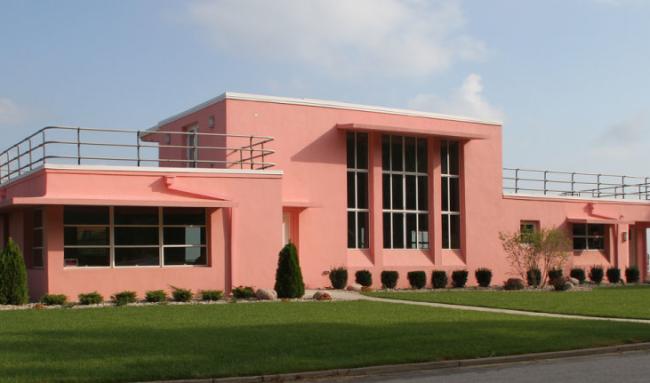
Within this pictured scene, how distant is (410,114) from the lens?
31156mm

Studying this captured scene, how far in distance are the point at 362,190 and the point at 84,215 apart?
34.0 ft

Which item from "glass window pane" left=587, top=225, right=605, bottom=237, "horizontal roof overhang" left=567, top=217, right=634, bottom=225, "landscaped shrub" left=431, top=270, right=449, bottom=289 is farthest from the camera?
"glass window pane" left=587, top=225, right=605, bottom=237

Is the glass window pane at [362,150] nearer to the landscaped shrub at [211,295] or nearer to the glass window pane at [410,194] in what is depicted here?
the glass window pane at [410,194]

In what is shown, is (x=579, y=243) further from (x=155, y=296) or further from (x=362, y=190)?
(x=155, y=296)

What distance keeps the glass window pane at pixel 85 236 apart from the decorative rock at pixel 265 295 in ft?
14.6

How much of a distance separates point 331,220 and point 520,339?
15.2 metres

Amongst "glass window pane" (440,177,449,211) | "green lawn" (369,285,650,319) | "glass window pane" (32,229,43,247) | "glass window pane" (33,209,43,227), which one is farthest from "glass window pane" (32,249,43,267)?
"glass window pane" (440,177,449,211)

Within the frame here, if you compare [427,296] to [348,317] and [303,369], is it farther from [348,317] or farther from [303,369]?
[303,369]

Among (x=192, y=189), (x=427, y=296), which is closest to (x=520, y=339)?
(x=427, y=296)

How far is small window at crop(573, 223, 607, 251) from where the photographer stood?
3681cm

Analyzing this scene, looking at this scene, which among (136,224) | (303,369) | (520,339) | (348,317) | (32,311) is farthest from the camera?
(136,224)

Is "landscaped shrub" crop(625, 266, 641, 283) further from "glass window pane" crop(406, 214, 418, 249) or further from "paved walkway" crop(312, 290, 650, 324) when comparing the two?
"paved walkway" crop(312, 290, 650, 324)

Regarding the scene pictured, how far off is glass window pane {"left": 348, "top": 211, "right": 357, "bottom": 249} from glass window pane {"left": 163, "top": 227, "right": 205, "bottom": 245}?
6.51 m

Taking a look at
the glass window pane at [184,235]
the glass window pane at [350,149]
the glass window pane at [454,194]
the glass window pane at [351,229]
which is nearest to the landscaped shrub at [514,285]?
the glass window pane at [454,194]
